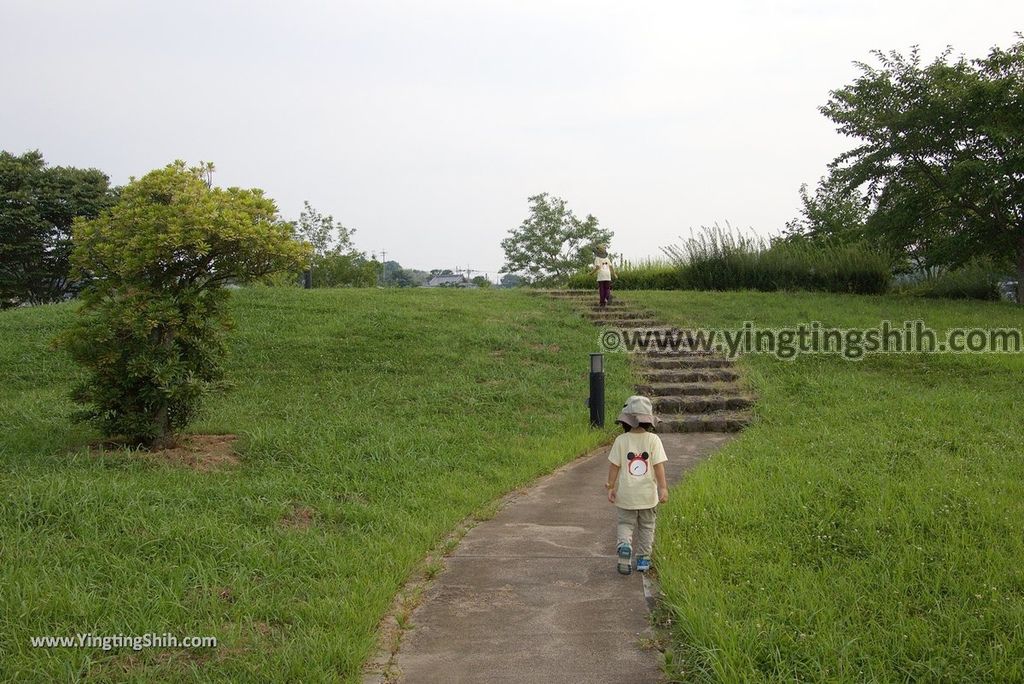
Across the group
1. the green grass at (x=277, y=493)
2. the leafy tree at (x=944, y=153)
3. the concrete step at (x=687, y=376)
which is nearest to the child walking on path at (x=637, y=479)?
the green grass at (x=277, y=493)

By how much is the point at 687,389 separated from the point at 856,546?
5745mm

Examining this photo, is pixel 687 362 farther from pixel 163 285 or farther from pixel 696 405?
pixel 163 285

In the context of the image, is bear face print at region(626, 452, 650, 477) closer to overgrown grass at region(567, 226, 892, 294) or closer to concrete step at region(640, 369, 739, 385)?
Answer: concrete step at region(640, 369, 739, 385)

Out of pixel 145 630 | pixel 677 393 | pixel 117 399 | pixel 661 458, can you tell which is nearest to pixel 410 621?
pixel 145 630

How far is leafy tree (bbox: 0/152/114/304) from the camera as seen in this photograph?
27.8 metres

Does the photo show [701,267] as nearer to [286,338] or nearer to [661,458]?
[286,338]

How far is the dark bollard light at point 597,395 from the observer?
343 inches

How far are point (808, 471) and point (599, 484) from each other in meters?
1.76

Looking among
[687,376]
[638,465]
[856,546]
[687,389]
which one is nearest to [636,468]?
[638,465]

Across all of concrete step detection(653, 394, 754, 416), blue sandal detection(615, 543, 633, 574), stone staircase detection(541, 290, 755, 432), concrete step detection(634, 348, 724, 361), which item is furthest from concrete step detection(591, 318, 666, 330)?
blue sandal detection(615, 543, 633, 574)

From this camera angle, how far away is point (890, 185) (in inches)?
731

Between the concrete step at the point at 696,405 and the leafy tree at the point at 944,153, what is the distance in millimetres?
9858

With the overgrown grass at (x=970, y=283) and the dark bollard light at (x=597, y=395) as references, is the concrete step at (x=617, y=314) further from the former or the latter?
the overgrown grass at (x=970, y=283)

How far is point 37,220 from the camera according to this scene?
27797 mm
